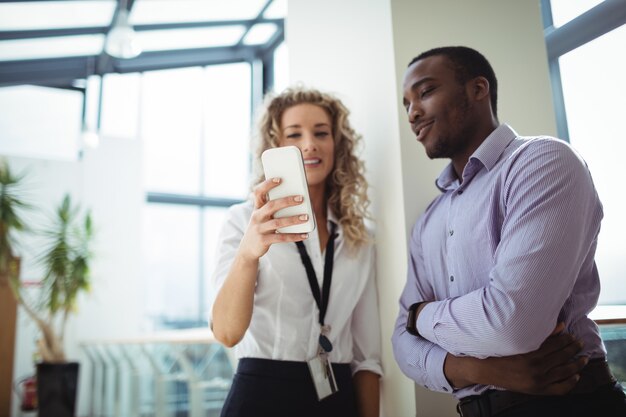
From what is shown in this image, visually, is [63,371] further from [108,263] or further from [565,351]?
[565,351]

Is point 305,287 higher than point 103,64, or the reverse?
point 103,64

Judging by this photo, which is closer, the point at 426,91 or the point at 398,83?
the point at 426,91

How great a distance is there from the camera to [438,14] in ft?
5.61

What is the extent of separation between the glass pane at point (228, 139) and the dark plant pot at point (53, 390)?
3.36m

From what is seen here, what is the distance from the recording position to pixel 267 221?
1.26 meters

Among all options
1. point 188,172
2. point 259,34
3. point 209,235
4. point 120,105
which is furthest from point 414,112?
point 120,105

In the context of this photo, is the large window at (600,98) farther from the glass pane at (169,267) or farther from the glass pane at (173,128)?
the glass pane at (173,128)

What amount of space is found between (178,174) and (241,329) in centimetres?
664

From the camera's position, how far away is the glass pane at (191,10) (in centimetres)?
612

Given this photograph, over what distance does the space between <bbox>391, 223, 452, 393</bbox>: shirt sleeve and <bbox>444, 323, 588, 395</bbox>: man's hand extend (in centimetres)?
16

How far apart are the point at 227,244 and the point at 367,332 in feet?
1.79

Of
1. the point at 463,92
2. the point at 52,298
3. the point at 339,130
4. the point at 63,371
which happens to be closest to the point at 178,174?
the point at 52,298

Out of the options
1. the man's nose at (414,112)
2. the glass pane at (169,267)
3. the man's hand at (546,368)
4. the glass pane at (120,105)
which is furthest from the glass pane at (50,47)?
the man's hand at (546,368)

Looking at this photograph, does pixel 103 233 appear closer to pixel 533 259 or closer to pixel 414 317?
pixel 414 317
